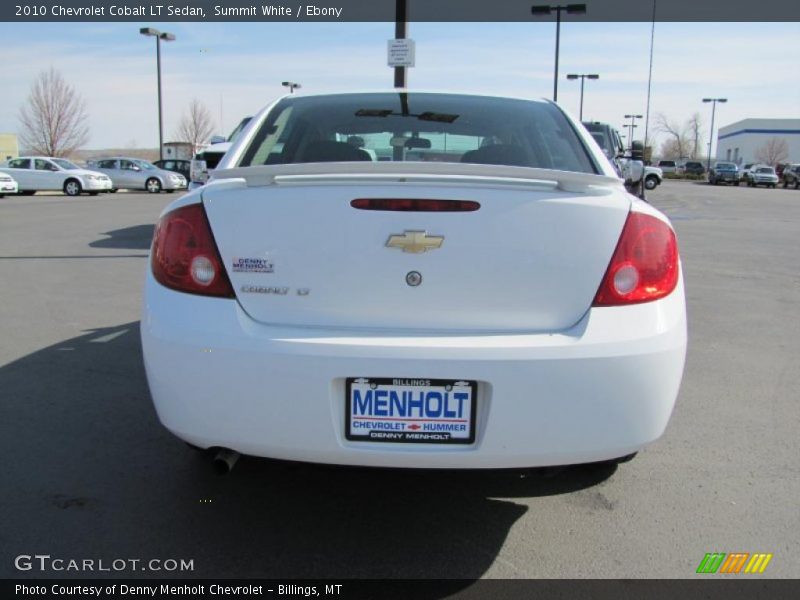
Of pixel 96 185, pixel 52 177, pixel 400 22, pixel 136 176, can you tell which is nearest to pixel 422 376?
pixel 400 22

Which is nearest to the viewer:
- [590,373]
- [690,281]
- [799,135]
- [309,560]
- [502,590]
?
[590,373]

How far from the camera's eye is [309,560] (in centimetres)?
250

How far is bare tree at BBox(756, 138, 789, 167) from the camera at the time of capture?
9254cm

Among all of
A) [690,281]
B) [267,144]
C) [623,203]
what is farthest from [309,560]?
[690,281]

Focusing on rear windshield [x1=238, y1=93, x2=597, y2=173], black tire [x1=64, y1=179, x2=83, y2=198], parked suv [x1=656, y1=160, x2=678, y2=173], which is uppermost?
rear windshield [x1=238, y1=93, x2=597, y2=173]

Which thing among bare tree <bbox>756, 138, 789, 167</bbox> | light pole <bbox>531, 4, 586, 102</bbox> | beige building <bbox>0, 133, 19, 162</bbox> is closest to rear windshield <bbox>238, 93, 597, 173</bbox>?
light pole <bbox>531, 4, 586, 102</bbox>

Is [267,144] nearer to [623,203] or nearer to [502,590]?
[623,203]

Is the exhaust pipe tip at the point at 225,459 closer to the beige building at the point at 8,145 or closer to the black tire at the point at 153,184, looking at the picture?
the black tire at the point at 153,184

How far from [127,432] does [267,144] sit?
157 centimetres

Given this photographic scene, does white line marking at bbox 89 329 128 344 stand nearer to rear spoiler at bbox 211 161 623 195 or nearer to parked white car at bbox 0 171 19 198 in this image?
rear spoiler at bbox 211 161 623 195

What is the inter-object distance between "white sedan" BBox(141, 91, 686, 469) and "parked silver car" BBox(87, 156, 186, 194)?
3050 centimetres

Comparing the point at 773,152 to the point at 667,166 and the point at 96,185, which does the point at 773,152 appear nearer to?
the point at 667,166

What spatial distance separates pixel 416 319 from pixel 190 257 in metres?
0.79

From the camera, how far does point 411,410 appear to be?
223 cm
